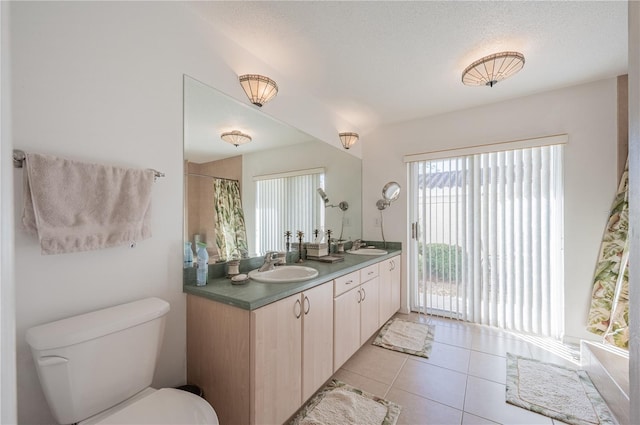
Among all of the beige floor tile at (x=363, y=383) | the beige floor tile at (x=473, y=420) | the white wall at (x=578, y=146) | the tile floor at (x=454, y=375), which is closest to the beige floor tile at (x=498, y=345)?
the tile floor at (x=454, y=375)

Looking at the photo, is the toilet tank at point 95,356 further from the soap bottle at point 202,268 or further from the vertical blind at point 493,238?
the vertical blind at point 493,238

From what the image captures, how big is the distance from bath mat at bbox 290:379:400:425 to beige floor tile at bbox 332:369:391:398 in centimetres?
5

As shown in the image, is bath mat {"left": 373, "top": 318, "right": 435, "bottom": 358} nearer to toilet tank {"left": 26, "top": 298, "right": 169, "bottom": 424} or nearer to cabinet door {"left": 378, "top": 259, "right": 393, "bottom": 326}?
cabinet door {"left": 378, "top": 259, "right": 393, "bottom": 326}

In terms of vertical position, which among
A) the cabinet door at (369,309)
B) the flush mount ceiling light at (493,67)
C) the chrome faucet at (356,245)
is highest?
the flush mount ceiling light at (493,67)

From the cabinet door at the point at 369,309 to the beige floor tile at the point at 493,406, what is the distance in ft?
2.65

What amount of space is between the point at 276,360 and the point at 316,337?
359mm

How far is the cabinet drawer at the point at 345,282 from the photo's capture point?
5.88 feet

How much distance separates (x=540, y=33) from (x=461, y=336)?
2618 mm

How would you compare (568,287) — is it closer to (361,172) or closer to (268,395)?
(361,172)

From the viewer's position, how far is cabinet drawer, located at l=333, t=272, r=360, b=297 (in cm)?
179

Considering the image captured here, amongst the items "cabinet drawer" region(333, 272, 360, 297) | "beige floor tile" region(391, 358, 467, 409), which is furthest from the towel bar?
"beige floor tile" region(391, 358, 467, 409)

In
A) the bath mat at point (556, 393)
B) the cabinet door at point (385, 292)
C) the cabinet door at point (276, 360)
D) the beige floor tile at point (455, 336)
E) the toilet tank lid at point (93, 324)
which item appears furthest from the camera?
the cabinet door at point (385, 292)

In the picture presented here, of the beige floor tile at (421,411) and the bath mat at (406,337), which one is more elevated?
the bath mat at (406,337)

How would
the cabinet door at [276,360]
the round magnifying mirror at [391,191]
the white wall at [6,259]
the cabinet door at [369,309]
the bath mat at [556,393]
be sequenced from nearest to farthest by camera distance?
the white wall at [6,259] < the cabinet door at [276,360] < the bath mat at [556,393] < the cabinet door at [369,309] < the round magnifying mirror at [391,191]
